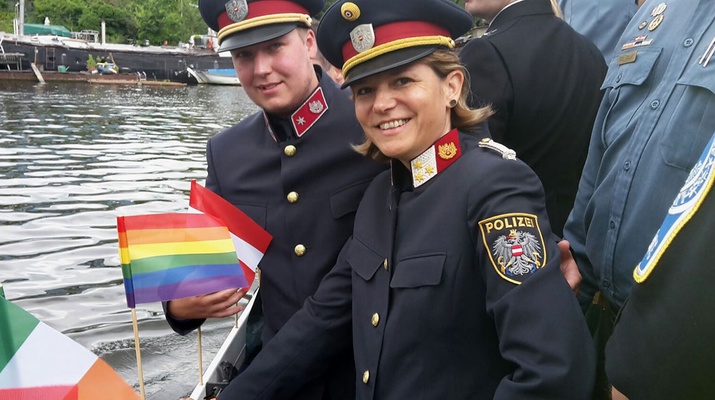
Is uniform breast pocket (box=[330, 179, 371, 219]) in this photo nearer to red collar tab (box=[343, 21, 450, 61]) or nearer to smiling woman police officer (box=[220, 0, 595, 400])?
smiling woman police officer (box=[220, 0, 595, 400])

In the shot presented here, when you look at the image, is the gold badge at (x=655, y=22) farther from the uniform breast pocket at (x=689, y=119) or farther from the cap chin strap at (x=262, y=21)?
the cap chin strap at (x=262, y=21)

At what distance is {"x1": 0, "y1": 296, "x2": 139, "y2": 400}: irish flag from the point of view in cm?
187

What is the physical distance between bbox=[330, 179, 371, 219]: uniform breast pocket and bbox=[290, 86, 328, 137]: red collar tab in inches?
11.3

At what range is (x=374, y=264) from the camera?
6.89 feet

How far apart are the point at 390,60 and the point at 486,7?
1.05 m

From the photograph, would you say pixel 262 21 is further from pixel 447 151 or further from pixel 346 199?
pixel 447 151

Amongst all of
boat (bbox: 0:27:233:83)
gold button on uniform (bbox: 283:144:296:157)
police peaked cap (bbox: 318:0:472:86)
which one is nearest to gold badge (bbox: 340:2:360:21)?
police peaked cap (bbox: 318:0:472:86)

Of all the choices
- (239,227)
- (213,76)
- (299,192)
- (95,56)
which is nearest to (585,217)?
(299,192)

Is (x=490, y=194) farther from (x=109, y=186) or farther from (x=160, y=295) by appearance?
(x=109, y=186)

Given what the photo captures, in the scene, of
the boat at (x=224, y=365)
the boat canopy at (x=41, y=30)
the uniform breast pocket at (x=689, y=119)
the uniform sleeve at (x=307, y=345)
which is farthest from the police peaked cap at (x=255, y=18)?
the boat canopy at (x=41, y=30)

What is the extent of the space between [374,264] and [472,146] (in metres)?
0.44

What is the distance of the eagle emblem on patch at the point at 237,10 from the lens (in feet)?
8.66

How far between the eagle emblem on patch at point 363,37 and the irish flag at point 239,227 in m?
0.87

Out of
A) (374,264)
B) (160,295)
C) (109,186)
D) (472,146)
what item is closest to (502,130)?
(472,146)
